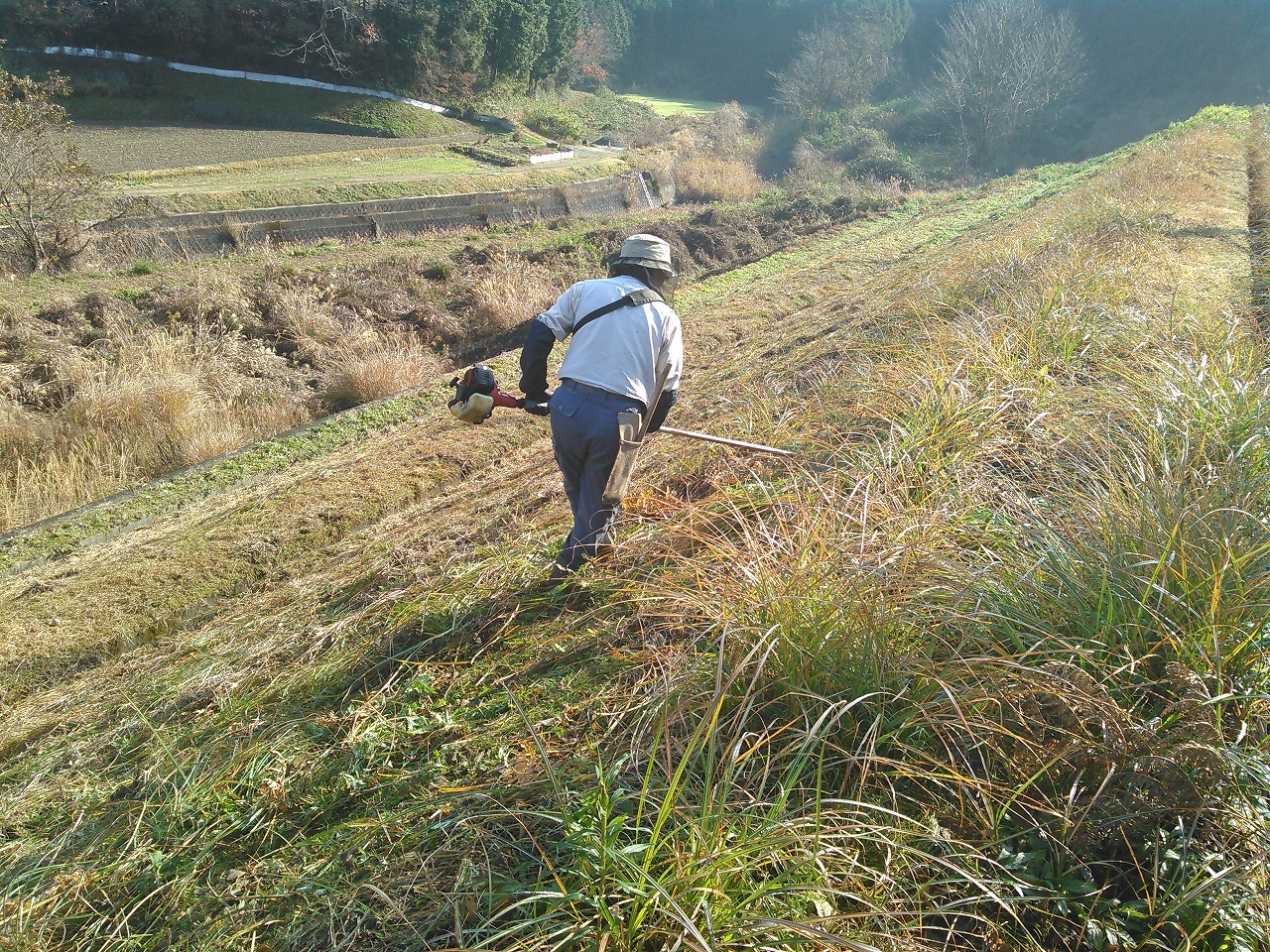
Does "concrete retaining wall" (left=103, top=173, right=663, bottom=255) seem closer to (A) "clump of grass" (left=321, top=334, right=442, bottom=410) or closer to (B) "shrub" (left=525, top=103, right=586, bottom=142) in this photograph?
(A) "clump of grass" (left=321, top=334, right=442, bottom=410)

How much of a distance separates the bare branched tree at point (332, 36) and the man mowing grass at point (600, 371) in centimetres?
3046

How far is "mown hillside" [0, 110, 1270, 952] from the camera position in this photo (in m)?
1.94

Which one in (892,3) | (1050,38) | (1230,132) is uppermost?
(892,3)

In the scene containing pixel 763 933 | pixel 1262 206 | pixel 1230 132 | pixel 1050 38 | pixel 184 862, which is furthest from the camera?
pixel 1050 38

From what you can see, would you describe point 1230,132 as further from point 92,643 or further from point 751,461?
point 92,643

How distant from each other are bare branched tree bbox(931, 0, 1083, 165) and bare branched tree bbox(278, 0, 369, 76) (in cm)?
2745

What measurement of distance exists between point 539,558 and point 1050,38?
45.8 m

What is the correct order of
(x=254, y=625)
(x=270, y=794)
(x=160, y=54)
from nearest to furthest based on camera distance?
(x=270, y=794) → (x=254, y=625) → (x=160, y=54)

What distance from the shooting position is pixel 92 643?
16.1 ft

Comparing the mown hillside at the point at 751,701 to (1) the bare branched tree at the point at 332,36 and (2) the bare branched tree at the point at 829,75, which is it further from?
(2) the bare branched tree at the point at 829,75

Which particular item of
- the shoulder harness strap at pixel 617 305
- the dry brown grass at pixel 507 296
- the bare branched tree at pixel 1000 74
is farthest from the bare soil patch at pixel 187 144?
the bare branched tree at pixel 1000 74

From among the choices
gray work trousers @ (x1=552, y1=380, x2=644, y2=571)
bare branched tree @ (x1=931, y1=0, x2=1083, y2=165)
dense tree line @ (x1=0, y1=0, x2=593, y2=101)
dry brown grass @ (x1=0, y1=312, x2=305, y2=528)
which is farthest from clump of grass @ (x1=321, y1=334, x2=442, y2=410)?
bare branched tree @ (x1=931, y1=0, x2=1083, y2=165)

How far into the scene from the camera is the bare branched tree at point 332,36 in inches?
1129

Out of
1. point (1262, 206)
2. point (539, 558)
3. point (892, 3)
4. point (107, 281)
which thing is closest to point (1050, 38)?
point (892, 3)
